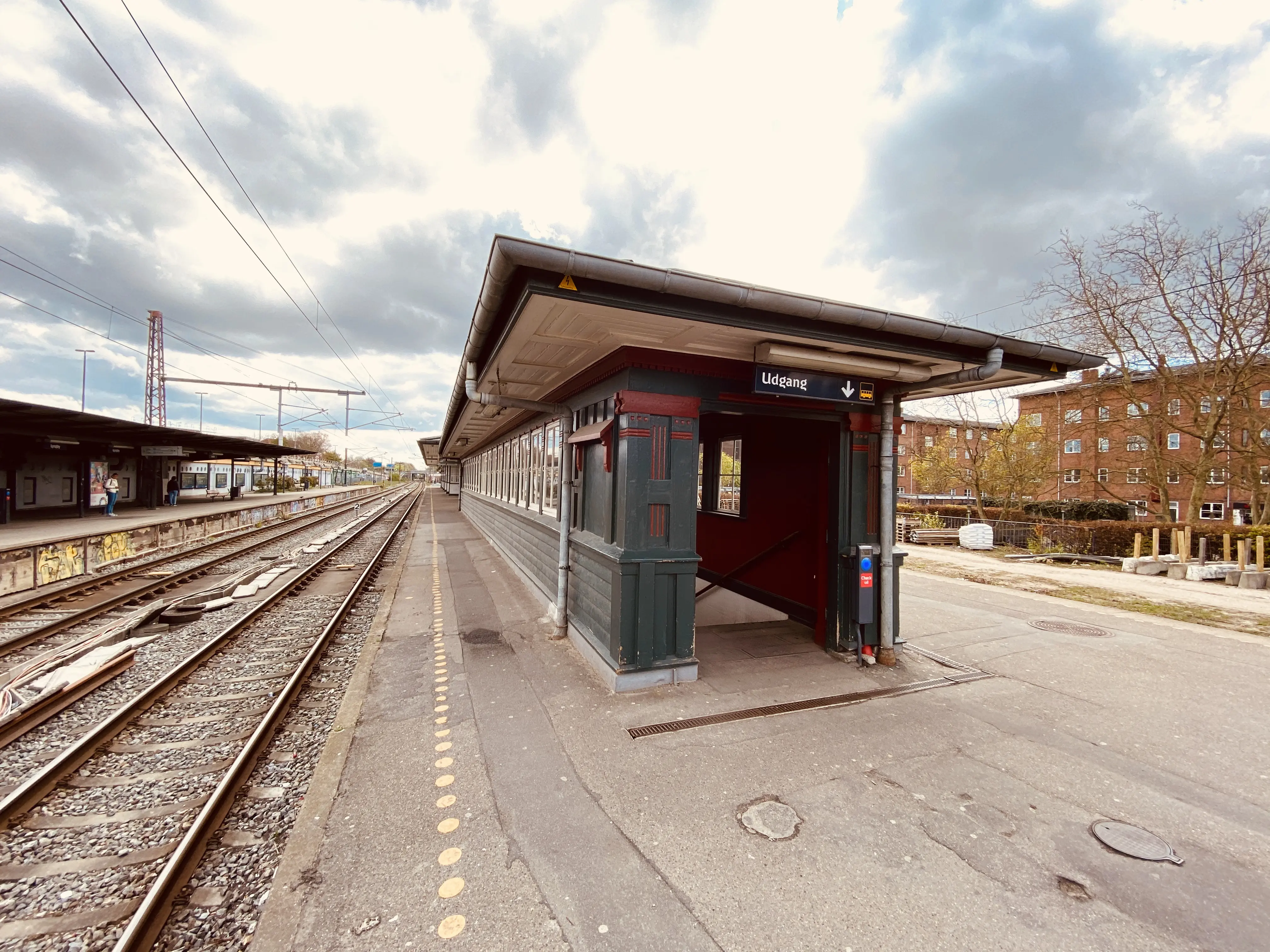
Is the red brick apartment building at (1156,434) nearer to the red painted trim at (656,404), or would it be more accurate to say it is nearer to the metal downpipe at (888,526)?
the metal downpipe at (888,526)

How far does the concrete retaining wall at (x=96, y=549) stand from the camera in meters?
9.10

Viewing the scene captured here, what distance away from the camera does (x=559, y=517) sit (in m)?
8.01

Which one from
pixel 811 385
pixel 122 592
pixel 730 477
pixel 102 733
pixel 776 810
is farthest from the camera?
pixel 730 477

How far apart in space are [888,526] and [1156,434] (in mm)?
21160

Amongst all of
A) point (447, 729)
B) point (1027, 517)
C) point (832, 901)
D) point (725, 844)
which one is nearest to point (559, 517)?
point (447, 729)

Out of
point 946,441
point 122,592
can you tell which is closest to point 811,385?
point 122,592

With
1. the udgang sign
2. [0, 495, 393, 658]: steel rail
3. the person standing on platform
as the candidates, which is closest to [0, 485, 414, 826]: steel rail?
[0, 495, 393, 658]: steel rail

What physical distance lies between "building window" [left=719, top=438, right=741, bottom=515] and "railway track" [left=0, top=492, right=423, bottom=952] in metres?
6.75

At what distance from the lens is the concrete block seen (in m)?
12.9

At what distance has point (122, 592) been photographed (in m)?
9.42

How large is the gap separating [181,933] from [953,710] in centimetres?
584

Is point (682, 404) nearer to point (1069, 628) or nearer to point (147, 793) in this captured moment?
point (147, 793)

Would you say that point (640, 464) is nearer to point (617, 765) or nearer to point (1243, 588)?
point (617, 765)

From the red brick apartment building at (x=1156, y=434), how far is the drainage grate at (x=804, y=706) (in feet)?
63.5
